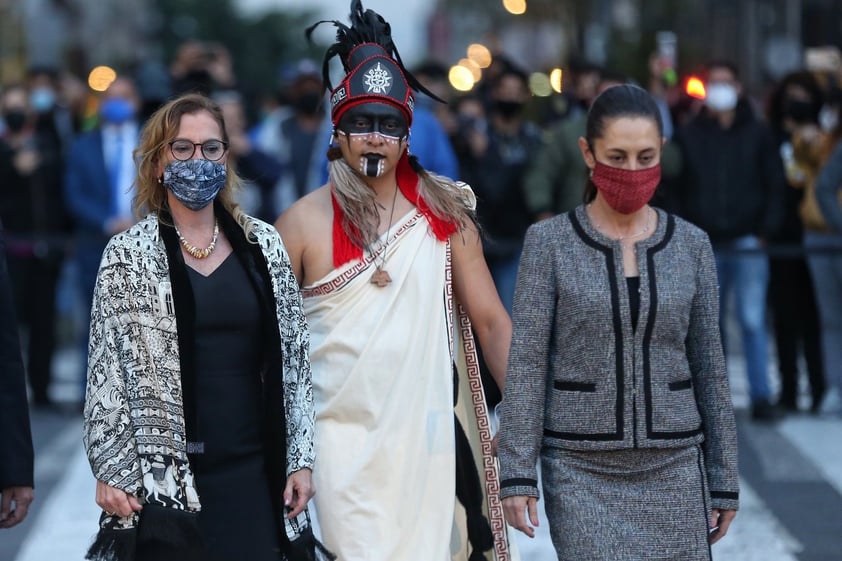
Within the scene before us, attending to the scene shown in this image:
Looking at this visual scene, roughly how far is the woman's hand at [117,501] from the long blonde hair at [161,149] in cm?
87

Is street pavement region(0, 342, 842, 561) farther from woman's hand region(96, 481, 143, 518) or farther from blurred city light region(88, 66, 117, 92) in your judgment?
blurred city light region(88, 66, 117, 92)

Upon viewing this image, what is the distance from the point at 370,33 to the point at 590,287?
4.86ft

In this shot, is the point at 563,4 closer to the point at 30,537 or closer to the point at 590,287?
the point at 30,537

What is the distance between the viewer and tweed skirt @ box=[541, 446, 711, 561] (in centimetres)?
462

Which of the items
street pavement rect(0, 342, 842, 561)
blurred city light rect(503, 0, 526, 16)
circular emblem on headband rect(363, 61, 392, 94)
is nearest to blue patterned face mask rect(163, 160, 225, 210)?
circular emblem on headband rect(363, 61, 392, 94)

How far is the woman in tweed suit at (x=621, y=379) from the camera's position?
4.62 m

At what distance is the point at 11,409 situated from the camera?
4867 millimetres

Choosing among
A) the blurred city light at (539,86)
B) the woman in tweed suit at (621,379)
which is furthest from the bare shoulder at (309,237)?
the blurred city light at (539,86)

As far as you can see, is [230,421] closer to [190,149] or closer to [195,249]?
[195,249]

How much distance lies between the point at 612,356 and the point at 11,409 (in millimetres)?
1827

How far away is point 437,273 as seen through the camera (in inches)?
211

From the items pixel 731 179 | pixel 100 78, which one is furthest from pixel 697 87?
pixel 100 78

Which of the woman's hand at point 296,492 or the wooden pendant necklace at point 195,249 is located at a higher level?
the wooden pendant necklace at point 195,249

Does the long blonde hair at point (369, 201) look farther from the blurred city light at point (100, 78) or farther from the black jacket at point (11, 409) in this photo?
the blurred city light at point (100, 78)
